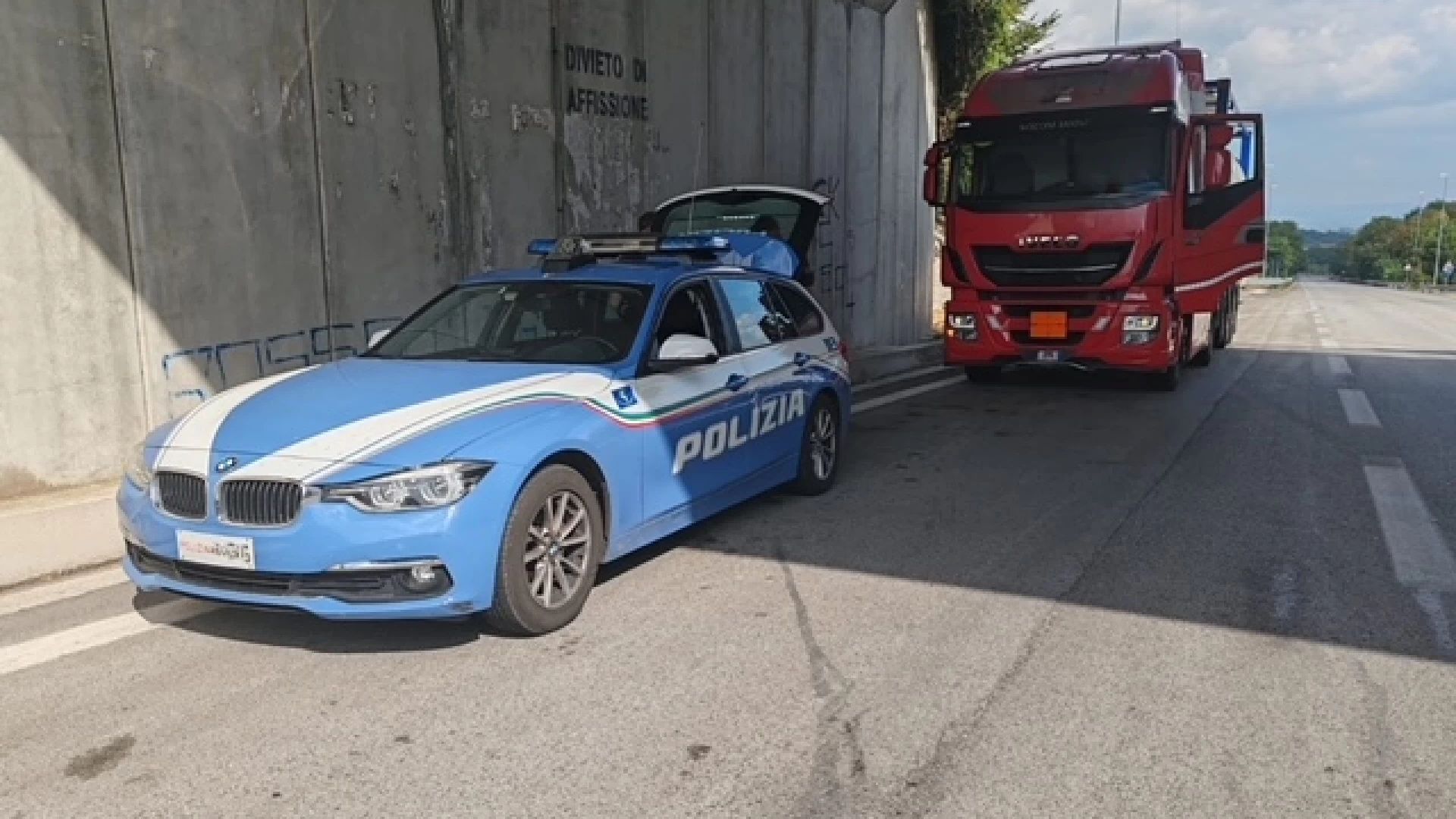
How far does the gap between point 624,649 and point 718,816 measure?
4.53 ft

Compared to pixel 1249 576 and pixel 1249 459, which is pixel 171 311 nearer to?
pixel 1249 576

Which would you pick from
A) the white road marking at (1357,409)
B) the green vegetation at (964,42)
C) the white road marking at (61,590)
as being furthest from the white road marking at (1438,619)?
the green vegetation at (964,42)

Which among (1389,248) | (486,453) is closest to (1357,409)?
(486,453)

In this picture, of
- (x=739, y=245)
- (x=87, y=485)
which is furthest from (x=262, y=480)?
(x=739, y=245)

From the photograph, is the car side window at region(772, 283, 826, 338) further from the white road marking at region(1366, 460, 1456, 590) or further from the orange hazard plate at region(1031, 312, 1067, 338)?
the orange hazard plate at region(1031, 312, 1067, 338)

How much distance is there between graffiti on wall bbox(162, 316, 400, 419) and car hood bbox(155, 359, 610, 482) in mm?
2234

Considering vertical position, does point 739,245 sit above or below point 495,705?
above

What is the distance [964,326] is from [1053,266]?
1331 mm

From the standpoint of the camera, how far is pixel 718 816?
3.12m

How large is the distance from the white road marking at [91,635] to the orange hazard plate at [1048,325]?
9385 mm

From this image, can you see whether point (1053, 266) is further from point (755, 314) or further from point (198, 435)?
point (198, 435)

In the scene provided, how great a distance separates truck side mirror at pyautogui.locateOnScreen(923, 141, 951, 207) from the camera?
12570mm

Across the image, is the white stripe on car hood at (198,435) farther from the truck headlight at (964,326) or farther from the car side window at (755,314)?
the truck headlight at (964,326)

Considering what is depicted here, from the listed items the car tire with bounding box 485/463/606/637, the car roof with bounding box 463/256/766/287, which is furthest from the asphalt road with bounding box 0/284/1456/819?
the car roof with bounding box 463/256/766/287
